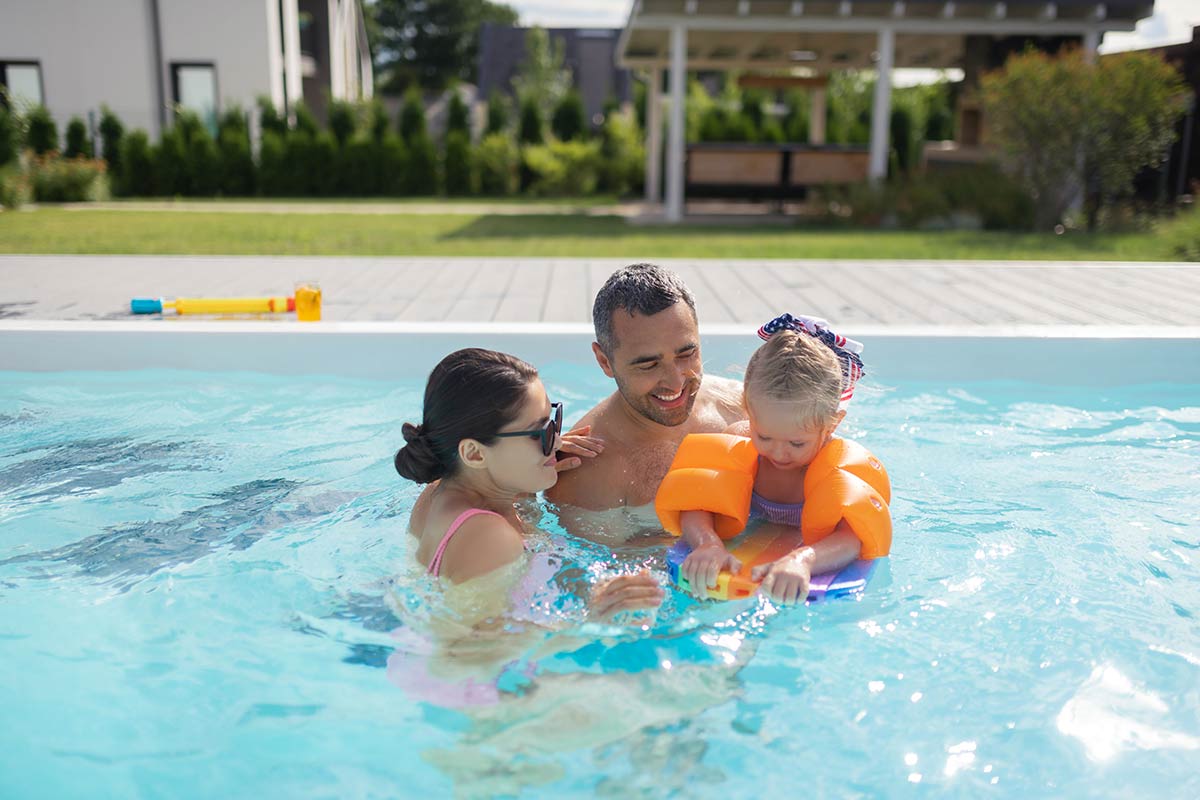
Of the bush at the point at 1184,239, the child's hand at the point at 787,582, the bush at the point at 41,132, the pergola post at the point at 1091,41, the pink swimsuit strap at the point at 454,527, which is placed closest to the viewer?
the child's hand at the point at 787,582

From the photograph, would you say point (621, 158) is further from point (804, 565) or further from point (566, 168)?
point (804, 565)

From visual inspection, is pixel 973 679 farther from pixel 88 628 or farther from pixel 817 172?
pixel 817 172

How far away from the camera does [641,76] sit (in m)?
24.7

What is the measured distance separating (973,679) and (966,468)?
183cm

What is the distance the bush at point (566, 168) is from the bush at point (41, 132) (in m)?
9.03

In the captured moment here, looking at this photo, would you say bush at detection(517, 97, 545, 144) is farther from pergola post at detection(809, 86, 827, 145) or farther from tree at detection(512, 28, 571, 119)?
pergola post at detection(809, 86, 827, 145)

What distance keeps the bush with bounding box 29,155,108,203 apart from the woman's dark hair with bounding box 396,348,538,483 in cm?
1716

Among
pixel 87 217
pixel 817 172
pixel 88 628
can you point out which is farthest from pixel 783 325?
pixel 87 217

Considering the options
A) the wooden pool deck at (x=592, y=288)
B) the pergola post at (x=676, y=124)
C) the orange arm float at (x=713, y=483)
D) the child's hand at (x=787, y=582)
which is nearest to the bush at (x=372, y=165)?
the pergola post at (x=676, y=124)

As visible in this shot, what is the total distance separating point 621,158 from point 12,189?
11.0 m

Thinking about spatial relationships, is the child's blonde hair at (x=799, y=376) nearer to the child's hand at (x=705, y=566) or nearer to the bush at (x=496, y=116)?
the child's hand at (x=705, y=566)

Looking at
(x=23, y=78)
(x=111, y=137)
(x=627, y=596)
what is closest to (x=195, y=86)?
(x=111, y=137)

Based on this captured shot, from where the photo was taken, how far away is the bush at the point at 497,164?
2147cm

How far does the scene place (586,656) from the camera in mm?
2621
